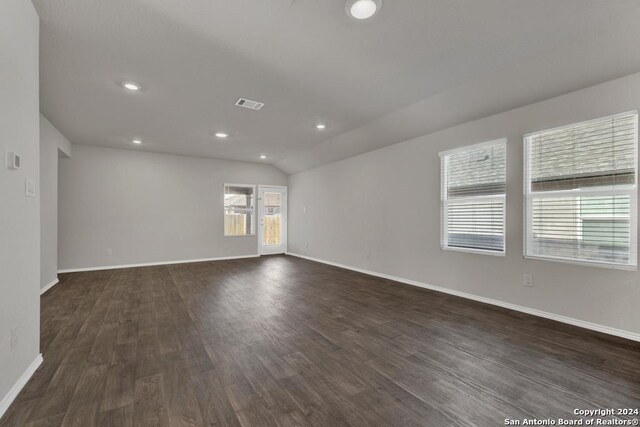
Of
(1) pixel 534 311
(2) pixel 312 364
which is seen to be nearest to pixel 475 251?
(1) pixel 534 311

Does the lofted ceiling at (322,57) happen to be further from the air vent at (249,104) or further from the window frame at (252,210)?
the window frame at (252,210)

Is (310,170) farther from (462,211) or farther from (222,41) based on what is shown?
(222,41)

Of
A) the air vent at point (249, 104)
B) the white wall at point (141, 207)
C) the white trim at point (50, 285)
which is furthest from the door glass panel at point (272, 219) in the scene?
the white trim at point (50, 285)

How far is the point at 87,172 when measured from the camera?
19.2 feet

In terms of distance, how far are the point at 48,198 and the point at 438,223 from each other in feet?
20.8

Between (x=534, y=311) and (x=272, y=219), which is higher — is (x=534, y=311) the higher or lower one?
the lower one

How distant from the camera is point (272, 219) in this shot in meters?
8.30

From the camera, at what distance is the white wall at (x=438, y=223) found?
9.05 ft

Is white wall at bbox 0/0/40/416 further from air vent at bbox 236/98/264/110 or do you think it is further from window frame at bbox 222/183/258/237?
window frame at bbox 222/183/258/237

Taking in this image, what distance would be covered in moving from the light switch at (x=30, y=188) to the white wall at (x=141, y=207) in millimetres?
4666

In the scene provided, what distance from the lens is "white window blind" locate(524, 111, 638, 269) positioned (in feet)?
8.74

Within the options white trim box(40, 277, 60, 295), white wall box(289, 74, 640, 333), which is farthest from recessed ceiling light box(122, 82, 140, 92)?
white wall box(289, 74, 640, 333)

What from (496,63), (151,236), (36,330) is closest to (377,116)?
(496,63)

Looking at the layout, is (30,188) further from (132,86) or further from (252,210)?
(252,210)
